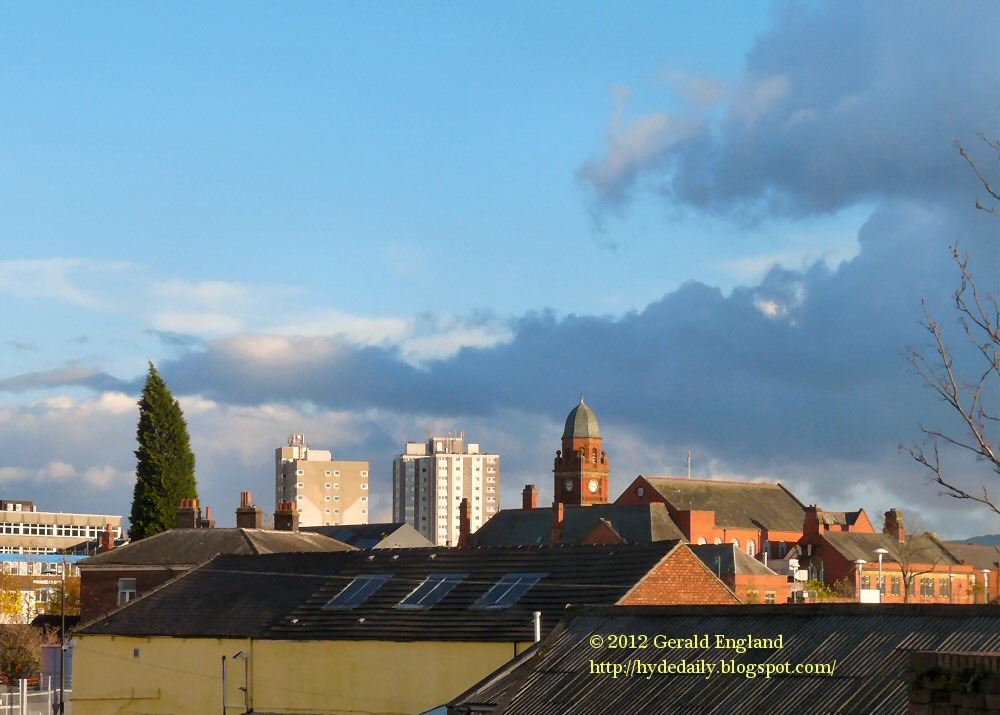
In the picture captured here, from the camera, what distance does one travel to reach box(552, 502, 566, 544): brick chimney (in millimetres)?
120062

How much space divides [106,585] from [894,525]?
287 ft

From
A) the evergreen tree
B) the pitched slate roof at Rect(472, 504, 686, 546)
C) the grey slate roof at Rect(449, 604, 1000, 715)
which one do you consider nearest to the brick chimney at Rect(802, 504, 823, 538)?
the pitched slate roof at Rect(472, 504, 686, 546)

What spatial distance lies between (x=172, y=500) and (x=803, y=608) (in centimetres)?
6508

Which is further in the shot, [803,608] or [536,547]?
[536,547]

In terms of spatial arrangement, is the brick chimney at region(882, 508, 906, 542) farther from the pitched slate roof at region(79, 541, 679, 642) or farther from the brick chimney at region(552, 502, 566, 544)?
the pitched slate roof at region(79, 541, 679, 642)

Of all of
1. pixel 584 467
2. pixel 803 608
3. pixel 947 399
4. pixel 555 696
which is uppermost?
pixel 584 467

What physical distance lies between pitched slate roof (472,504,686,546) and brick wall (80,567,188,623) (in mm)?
57534

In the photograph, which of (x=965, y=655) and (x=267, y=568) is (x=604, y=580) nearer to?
(x=267, y=568)

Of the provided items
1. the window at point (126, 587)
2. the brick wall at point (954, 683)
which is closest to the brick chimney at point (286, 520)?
the window at point (126, 587)

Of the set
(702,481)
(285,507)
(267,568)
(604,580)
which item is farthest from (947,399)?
(702,481)

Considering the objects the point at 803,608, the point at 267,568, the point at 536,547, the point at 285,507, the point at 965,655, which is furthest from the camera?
the point at 285,507

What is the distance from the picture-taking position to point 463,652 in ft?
110

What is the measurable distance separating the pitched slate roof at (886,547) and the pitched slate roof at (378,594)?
268ft

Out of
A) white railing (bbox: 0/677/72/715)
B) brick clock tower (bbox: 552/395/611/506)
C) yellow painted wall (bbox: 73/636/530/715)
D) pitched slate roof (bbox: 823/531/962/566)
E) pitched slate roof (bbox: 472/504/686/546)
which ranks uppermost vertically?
brick clock tower (bbox: 552/395/611/506)
